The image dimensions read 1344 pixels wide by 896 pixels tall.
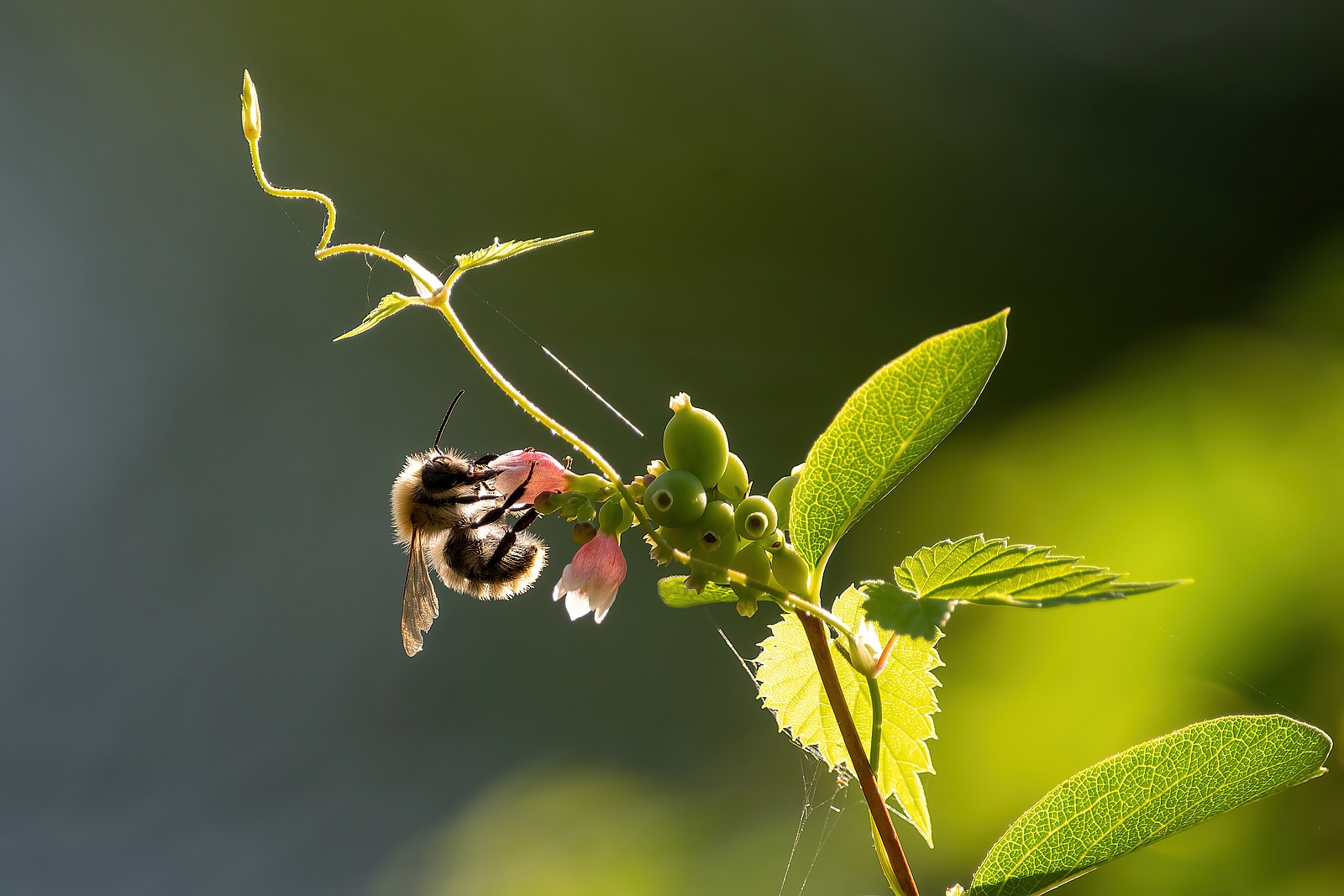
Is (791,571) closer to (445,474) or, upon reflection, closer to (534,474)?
(534,474)

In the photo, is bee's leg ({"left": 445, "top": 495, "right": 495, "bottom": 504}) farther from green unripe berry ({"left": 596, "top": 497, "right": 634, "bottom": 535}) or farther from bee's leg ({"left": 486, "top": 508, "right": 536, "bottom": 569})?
green unripe berry ({"left": 596, "top": 497, "right": 634, "bottom": 535})

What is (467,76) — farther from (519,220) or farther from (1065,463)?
(1065,463)

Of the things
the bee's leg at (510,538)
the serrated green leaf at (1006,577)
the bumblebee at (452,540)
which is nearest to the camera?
the serrated green leaf at (1006,577)

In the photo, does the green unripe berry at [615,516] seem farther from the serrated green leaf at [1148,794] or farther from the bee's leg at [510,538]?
the serrated green leaf at [1148,794]

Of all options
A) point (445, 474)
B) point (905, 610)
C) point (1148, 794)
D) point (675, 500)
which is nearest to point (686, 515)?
point (675, 500)

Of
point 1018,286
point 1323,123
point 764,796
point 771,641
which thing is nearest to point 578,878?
point 764,796

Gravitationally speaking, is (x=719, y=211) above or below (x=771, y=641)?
above

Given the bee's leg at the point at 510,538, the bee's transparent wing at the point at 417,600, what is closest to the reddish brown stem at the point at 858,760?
the bee's leg at the point at 510,538
